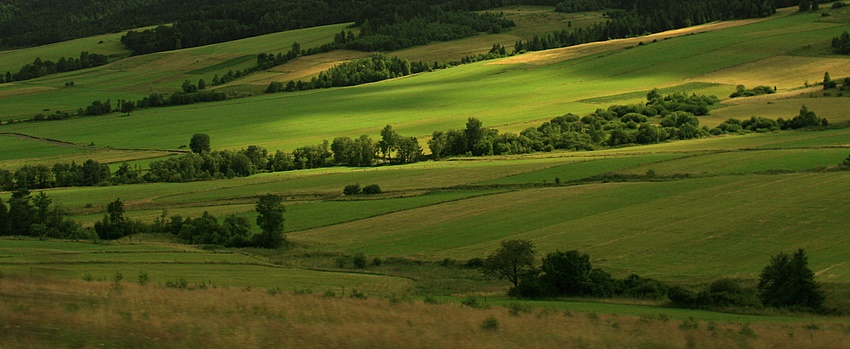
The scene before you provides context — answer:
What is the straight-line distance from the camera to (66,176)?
9050 centimetres

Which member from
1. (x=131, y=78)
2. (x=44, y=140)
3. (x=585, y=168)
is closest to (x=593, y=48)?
(x=131, y=78)

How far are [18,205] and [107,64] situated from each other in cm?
13762

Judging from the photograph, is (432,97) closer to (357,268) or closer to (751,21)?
(751,21)

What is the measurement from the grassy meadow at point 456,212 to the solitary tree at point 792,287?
0.80 metres

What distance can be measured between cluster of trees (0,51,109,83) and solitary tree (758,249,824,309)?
170 metres

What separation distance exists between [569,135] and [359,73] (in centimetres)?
7638

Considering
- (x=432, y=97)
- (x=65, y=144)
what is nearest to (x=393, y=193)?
(x=65, y=144)

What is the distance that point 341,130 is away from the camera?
380 ft

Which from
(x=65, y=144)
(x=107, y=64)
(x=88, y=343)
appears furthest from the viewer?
(x=107, y=64)

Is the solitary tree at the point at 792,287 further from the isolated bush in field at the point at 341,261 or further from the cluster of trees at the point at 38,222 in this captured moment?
the cluster of trees at the point at 38,222

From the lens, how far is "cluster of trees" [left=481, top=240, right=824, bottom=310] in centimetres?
3578

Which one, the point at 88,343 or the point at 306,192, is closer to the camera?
the point at 88,343

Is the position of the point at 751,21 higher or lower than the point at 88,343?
higher

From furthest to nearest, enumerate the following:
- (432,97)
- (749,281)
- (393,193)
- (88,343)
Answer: (432,97) < (393,193) < (749,281) < (88,343)
